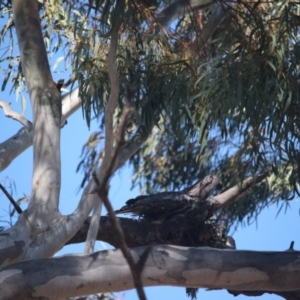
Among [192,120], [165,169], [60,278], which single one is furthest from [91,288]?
[165,169]

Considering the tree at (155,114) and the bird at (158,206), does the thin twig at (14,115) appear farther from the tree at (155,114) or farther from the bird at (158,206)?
the bird at (158,206)

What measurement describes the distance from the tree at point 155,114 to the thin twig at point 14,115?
0.01 metres

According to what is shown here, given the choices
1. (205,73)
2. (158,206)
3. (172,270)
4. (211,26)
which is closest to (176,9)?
(211,26)

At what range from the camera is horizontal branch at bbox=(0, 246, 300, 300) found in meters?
3.38

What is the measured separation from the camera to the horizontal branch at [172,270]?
3.38 meters

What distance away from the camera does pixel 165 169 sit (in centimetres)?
932

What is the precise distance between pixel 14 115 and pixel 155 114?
1188mm

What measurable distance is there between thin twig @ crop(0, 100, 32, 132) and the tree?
0.01m

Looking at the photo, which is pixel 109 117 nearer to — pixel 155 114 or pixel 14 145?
pixel 155 114

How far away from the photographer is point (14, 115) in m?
5.71

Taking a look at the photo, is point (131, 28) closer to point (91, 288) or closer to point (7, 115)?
point (7, 115)

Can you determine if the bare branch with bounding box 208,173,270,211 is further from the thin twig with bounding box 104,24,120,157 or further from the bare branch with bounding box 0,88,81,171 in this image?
the thin twig with bounding box 104,24,120,157

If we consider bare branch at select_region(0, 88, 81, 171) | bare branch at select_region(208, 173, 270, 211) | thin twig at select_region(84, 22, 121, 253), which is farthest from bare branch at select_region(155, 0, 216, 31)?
bare branch at select_region(208, 173, 270, 211)

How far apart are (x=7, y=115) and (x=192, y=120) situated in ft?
5.19
